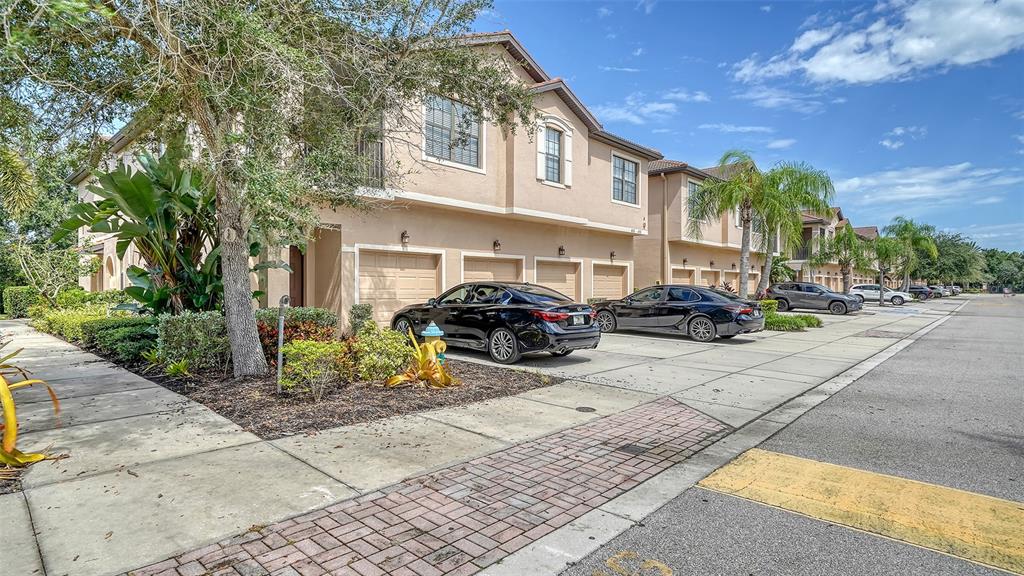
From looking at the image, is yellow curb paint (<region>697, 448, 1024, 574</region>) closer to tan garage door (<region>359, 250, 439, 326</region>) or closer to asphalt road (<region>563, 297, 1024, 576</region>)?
asphalt road (<region>563, 297, 1024, 576</region>)

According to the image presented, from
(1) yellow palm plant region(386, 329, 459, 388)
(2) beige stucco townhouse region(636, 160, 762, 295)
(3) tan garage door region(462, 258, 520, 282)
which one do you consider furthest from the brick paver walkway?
(2) beige stucco townhouse region(636, 160, 762, 295)

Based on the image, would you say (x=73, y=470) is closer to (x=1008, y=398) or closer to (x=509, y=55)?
(x=1008, y=398)

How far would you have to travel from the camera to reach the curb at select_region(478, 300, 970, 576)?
322 cm

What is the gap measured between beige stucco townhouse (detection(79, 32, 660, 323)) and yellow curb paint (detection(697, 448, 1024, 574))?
7.74 metres

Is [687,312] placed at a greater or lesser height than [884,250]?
lesser

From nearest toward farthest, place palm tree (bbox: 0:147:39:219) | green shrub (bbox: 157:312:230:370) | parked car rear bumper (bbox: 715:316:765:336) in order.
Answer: palm tree (bbox: 0:147:39:219), green shrub (bbox: 157:312:230:370), parked car rear bumper (bbox: 715:316:765:336)

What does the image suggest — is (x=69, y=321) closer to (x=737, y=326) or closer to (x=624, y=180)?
(x=737, y=326)

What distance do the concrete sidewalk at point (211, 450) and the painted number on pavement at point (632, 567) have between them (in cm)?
92

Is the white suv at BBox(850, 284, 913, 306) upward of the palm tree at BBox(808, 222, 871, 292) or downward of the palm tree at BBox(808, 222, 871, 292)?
downward

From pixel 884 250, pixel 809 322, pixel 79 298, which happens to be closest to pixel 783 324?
pixel 809 322

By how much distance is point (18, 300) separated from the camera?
66.9 ft

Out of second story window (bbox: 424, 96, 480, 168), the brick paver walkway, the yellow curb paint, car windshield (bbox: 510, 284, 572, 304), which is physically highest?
second story window (bbox: 424, 96, 480, 168)

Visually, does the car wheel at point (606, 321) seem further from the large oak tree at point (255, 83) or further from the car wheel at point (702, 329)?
the large oak tree at point (255, 83)

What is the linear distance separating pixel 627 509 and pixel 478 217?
495 inches
